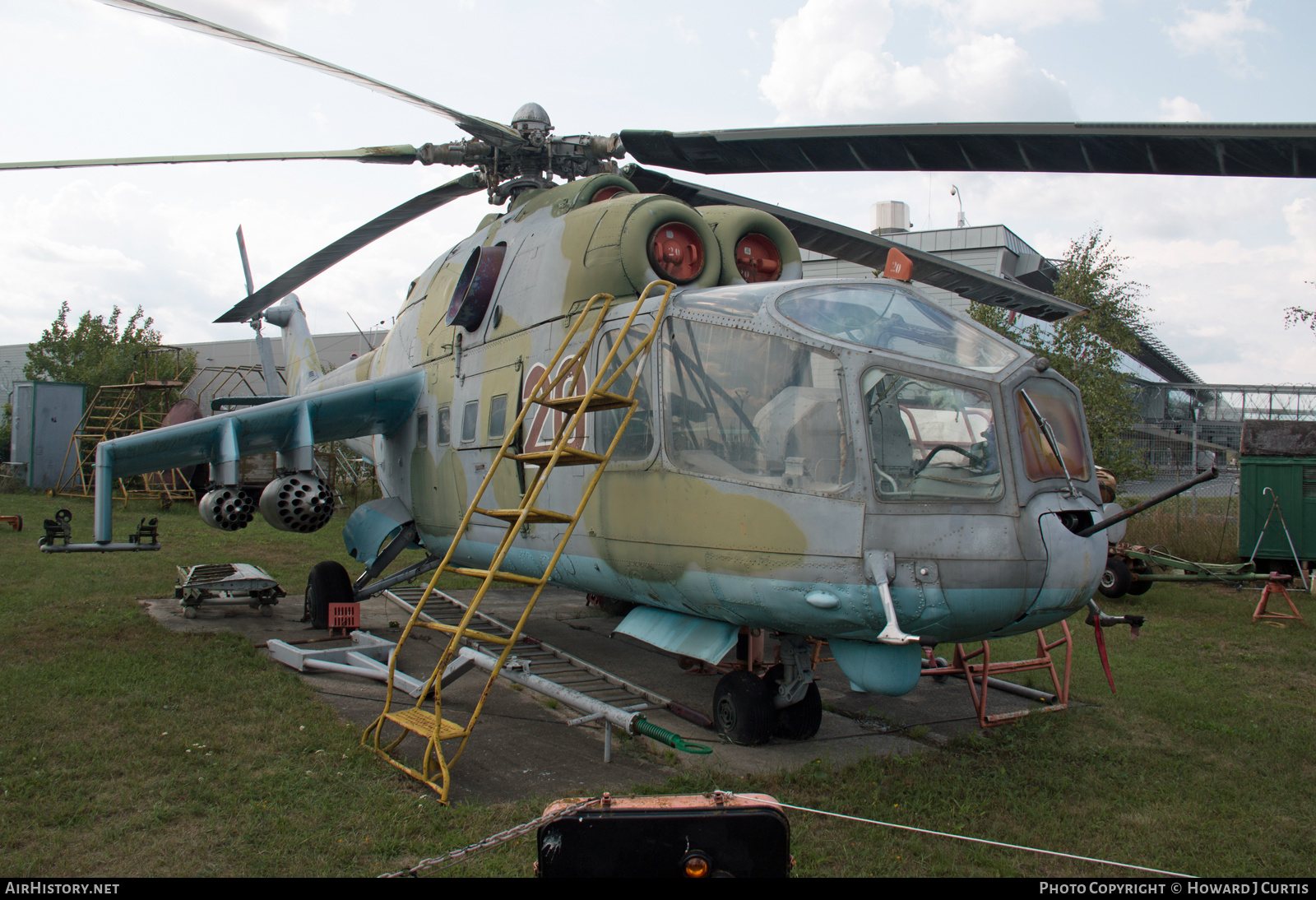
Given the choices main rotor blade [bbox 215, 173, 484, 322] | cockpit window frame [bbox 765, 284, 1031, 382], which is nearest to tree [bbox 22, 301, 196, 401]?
main rotor blade [bbox 215, 173, 484, 322]

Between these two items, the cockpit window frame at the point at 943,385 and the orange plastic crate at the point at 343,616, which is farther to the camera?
the orange plastic crate at the point at 343,616

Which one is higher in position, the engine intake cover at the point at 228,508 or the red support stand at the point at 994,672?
the engine intake cover at the point at 228,508

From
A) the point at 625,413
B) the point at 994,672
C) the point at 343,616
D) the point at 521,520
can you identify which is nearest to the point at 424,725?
the point at 521,520

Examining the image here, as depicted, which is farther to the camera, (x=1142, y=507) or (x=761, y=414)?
(x=761, y=414)

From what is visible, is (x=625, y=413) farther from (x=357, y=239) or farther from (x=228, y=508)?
(x=357, y=239)

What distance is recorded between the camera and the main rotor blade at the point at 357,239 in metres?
9.38

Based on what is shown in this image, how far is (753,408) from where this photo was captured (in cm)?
525

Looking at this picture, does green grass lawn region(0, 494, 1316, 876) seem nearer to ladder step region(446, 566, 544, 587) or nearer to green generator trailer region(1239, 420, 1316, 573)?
ladder step region(446, 566, 544, 587)

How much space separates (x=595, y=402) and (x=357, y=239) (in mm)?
5640

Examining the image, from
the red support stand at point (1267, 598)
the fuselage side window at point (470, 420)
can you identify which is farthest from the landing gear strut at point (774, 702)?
the red support stand at point (1267, 598)

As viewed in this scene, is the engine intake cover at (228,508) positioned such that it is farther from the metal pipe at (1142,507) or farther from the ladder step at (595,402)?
the metal pipe at (1142,507)

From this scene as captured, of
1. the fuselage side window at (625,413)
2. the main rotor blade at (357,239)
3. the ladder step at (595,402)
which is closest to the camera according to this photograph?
the ladder step at (595,402)

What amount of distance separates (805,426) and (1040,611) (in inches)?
65.7

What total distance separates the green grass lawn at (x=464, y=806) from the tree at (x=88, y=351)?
33369 mm
